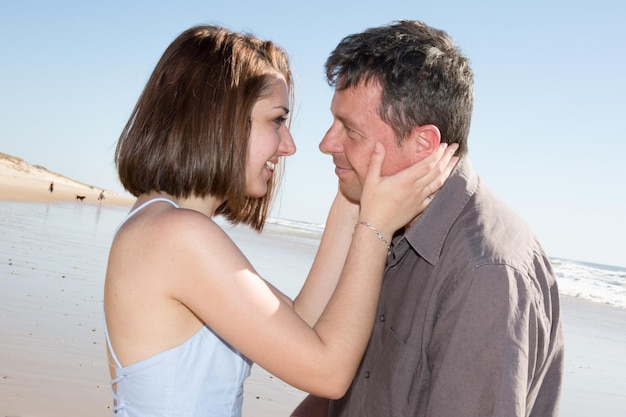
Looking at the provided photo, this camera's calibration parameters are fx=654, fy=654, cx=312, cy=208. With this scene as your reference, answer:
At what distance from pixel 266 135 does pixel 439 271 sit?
3.14 feet

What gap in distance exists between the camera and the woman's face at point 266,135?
2.75 metres

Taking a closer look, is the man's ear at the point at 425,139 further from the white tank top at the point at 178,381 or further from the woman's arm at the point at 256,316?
the white tank top at the point at 178,381

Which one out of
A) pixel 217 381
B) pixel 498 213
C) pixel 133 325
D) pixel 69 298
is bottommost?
pixel 69 298

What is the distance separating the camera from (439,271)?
91.4 inches

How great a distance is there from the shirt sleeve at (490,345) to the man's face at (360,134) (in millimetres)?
876

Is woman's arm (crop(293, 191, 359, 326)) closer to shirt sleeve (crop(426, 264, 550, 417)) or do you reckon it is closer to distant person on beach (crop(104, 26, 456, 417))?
distant person on beach (crop(104, 26, 456, 417))

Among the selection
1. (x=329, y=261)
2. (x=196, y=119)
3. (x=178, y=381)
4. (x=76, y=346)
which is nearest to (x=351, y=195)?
(x=329, y=261)

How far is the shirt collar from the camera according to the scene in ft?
7.88

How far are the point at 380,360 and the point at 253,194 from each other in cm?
89

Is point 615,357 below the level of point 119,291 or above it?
below

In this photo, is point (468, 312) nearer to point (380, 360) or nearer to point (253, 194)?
→ point (380, 360)

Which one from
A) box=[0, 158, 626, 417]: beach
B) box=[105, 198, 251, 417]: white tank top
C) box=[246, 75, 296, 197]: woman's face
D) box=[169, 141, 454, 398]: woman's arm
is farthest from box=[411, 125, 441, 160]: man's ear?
box=[0, 158, 626, 417]: beach

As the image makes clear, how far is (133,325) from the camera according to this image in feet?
8.01

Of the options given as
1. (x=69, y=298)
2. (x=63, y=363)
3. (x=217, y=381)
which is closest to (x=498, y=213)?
(x=217, y=381)
